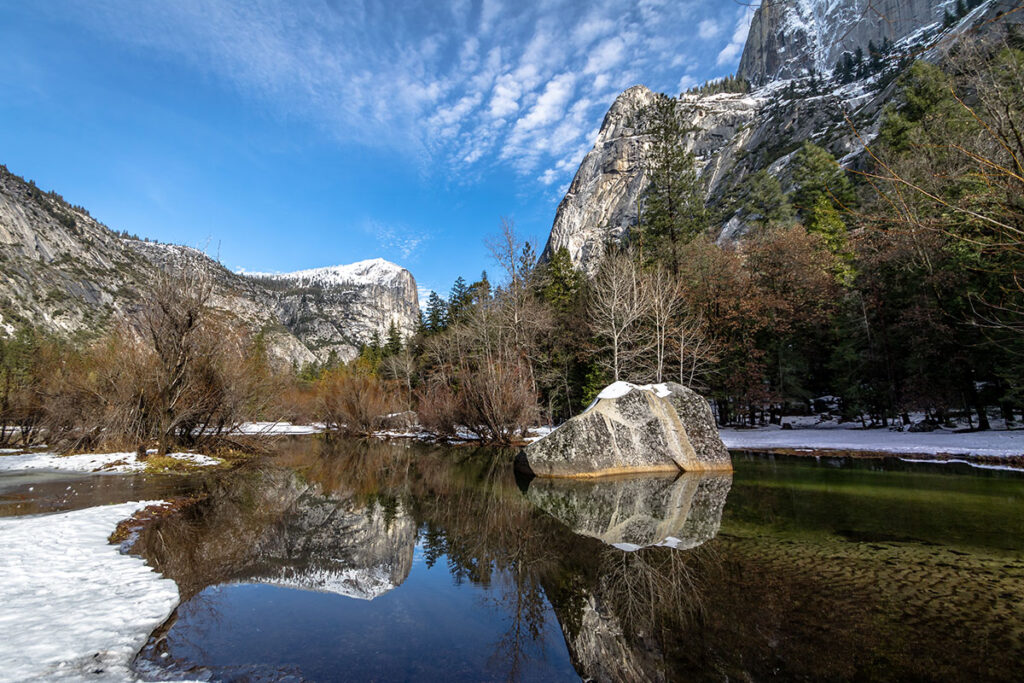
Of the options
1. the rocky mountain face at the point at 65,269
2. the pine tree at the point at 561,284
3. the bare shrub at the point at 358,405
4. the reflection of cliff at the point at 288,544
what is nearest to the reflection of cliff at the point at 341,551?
the reflection of cliff at the point at 288,544

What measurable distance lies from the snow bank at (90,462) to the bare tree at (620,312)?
1672 cm

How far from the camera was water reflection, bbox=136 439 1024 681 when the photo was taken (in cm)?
362

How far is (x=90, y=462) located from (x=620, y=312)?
21.2 m

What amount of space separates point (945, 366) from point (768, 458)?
29.9 ft

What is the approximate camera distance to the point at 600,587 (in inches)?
196

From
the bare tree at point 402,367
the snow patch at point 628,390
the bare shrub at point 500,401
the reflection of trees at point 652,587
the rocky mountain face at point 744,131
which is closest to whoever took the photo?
the reflection of trees at point 652,587

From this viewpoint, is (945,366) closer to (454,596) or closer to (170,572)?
(454,596)

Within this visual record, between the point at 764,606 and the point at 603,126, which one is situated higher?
the point at 603,126

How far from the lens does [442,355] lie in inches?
1549

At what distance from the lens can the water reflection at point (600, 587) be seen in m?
3.62

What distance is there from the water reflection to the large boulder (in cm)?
287

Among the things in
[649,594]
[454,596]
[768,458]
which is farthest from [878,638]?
[768,458]

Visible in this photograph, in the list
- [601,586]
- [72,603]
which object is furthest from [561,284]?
[72,603]

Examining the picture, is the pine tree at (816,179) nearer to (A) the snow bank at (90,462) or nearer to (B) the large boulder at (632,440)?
(B) the large boulder at (632,440)
